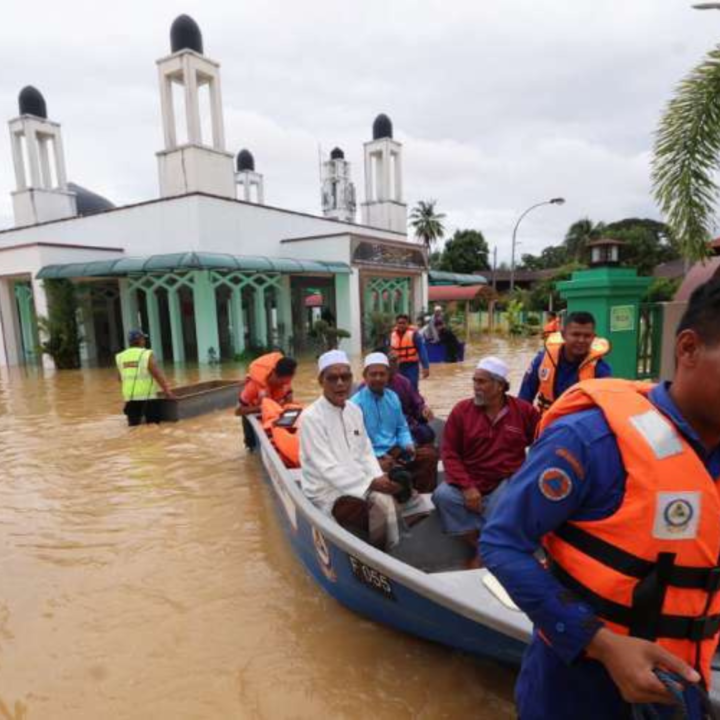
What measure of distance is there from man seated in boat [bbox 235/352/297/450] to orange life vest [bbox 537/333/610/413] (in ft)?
8.93

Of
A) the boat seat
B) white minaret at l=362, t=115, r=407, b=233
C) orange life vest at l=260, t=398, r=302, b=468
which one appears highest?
white minaret at l=362, t=115, r=407, b=233

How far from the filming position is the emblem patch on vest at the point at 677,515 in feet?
3.46

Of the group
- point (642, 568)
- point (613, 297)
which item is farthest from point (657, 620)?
point (613, 297)

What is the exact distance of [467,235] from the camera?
47.3m

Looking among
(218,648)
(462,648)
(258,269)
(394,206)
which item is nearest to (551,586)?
(462,648)

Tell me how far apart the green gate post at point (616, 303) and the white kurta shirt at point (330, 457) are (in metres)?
4.29

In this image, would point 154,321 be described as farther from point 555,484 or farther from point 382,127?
point 555,484

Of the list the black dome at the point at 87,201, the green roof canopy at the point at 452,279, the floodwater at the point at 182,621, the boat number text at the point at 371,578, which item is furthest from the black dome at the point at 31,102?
the boat number text at the point at 371,578

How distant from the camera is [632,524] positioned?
107 cm

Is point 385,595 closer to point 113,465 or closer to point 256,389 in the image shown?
point 256,389

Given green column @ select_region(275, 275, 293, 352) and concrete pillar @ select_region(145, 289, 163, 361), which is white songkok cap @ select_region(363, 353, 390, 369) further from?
green column @ select_region(275, 275, 293, 352)

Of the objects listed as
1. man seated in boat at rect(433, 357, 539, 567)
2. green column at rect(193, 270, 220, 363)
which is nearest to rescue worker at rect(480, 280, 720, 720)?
man seated in boat at rect(433, 357, 539, 567)

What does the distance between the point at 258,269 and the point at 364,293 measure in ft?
17.1

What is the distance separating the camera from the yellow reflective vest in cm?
739
